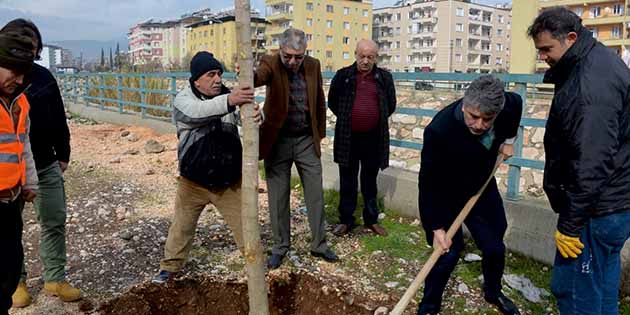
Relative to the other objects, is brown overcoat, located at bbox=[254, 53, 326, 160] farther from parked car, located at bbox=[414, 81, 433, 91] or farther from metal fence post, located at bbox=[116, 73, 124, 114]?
metal fence post, located at bbox=[116, 73, 124, 114]

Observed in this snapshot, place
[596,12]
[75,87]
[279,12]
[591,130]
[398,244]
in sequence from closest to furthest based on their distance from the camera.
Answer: [591,130]
[398,244]
[75,87]
[596,12]
[279,12]

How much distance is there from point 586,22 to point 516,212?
34061 millimetres

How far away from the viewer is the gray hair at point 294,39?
379 centimetres

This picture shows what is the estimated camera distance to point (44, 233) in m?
3.49

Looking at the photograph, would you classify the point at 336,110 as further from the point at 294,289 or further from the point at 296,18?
the point at 296,18

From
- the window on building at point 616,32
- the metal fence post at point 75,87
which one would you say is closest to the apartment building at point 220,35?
the window on building at point 616,32

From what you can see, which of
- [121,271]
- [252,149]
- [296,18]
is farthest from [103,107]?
[296,18]

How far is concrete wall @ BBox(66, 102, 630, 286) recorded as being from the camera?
3885mm

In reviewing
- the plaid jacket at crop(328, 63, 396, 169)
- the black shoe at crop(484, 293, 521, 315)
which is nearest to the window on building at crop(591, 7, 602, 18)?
the plaid jacket at crop(328, 63, 396, 169)

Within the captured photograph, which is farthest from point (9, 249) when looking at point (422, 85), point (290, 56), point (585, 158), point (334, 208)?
point (422, 85)

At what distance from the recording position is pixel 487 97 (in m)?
2.54

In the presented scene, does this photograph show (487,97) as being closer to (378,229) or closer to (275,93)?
(275,93)

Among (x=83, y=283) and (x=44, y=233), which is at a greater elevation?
(x=44, y=233)

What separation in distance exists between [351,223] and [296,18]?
4995 cm
